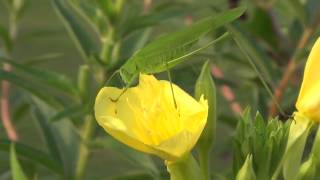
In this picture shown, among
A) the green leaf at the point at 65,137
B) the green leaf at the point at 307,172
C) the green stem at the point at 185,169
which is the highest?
the green stem at the point at 185,169

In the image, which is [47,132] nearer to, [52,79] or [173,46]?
[52,79]

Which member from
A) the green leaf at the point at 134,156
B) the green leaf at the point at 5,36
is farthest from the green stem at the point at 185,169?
the green leaf at the point at 5,36

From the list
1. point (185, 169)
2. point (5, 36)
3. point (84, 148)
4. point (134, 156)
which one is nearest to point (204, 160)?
point (185, 169)

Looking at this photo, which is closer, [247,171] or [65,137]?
[247,171]

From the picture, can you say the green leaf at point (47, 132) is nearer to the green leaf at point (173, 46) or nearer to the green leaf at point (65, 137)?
the green leaf at point (65, 137)

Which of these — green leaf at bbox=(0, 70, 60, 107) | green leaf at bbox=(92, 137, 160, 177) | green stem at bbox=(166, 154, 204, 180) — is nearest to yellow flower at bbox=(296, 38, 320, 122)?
green stem at bbox=(166, 154, 204, 180)

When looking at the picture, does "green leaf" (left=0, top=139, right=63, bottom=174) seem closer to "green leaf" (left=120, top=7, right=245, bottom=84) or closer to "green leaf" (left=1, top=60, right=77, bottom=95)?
"green leaf" (left=1, top=60, right=77, bottom=95)

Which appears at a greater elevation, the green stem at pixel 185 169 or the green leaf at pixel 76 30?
the green stem at pixel 185 169
